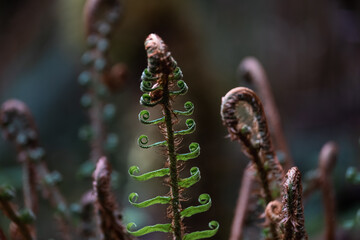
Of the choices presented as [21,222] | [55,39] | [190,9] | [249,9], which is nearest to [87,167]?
[21,222]

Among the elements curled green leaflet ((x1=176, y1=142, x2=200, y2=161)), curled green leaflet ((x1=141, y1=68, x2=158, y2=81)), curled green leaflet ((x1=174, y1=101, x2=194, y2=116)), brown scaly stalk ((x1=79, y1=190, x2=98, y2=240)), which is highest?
curled green leaflet ((x1=141, y1=68, x2=158, y2=81))

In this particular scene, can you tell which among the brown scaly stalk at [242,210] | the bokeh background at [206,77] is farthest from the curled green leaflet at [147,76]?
the bokeh background at [206,77]

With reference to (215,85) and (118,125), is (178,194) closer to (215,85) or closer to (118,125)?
(215,85)

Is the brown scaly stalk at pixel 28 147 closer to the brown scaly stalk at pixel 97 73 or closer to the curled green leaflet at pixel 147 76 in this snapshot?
the brown scaly stalk at pixel 97 73

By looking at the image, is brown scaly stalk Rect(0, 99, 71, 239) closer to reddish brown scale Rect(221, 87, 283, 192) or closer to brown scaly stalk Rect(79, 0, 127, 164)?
brown scaly stalk Rect(79, 0, 127, 164)

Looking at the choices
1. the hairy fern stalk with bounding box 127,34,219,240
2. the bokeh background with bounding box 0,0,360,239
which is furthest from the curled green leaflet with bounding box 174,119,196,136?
the bokeh background with bounding box 0,0,360,239

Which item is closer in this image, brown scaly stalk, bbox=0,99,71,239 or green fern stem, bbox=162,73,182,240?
green fern stem, bbox=162,73,182,240
